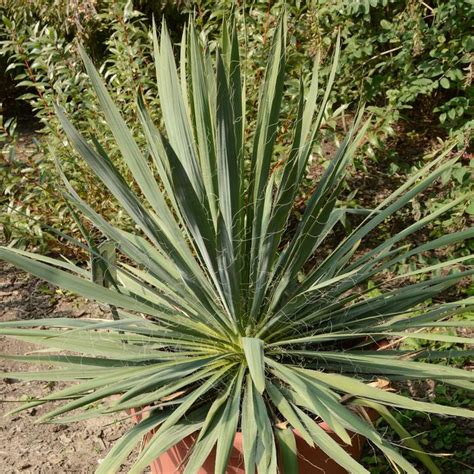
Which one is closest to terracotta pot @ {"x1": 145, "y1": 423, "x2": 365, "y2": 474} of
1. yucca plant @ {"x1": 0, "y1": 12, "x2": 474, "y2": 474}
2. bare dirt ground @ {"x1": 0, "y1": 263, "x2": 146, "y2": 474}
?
yucca plant @ {"x1": 0, "y1": 12, "x2": 474, "y2": 474}

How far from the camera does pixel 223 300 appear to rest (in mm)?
2402

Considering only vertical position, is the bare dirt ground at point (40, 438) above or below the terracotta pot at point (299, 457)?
below

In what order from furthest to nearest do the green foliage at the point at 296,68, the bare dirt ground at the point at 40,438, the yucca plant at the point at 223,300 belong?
the green foliage at the point at 296,68 < the bare dirt ground at the point at 40,438 < the yucca plant at the point at 223,300

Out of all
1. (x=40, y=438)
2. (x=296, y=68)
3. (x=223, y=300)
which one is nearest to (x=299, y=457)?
(x=223, y=300)

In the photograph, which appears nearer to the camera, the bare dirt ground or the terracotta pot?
the terracotta pot

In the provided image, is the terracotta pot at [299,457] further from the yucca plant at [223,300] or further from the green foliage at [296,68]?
the green foliage at [296,68]

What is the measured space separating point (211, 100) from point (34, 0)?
4.40m

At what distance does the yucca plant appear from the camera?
2154 millimetres

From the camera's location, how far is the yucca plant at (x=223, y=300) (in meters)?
2.15

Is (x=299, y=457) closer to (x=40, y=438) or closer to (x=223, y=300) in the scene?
(x=223, y=300)

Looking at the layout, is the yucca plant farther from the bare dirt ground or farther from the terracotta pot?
the bare dirt ground

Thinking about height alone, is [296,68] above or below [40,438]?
above

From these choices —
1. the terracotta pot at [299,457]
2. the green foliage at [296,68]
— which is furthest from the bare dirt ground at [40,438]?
the green foliage at [296,68]

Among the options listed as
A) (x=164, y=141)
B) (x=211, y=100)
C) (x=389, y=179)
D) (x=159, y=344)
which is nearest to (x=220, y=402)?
(x=159, y=344)
